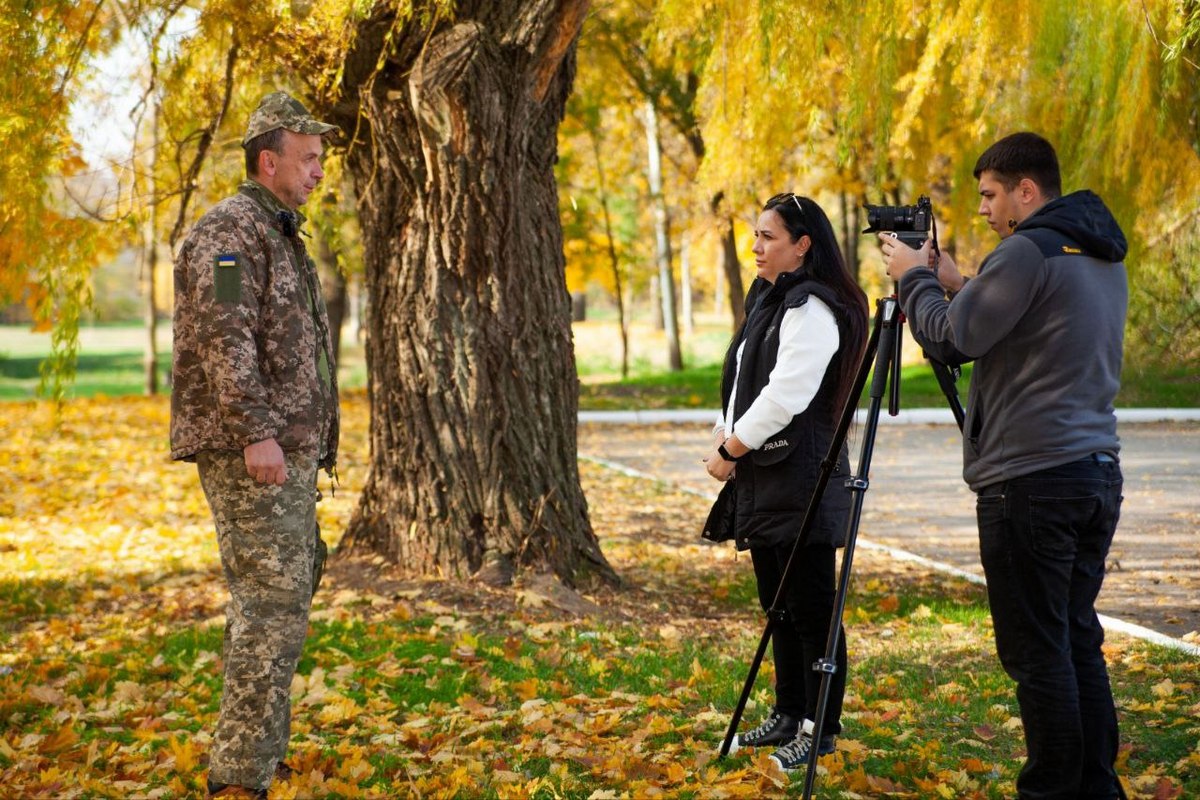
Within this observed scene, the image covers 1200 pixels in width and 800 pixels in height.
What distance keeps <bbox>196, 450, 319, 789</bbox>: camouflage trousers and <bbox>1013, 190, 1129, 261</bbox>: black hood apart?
2.40 meters

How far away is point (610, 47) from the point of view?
826 inches

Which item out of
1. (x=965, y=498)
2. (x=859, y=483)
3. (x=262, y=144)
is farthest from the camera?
(x=965, y=498)

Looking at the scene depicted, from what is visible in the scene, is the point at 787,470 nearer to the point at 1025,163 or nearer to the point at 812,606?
the point at 812,606

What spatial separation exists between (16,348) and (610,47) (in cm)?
3804

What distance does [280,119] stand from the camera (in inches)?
156

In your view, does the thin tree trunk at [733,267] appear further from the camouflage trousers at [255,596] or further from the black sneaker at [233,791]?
the black sneaker at [233,791]

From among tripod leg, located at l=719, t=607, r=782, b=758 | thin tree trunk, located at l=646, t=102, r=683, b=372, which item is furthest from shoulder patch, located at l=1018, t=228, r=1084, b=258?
thin tree trunk, located at l=646, t=102, r=683, b=372

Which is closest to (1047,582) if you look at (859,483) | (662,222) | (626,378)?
(859,483)

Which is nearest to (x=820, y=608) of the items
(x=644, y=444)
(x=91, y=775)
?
(x=91, y=775)

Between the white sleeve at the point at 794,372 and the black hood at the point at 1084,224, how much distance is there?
0.80m

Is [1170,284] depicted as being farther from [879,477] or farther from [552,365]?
[552,365]

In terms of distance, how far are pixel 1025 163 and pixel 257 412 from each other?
7.93 feet

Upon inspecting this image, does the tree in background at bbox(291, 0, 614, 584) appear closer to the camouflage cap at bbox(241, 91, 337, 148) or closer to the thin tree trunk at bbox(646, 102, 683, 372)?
the camouflage cap at bbox(241, 91, 337, 148)

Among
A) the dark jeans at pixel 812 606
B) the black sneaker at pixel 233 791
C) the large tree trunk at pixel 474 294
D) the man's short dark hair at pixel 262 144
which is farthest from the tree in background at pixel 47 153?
the dark jeans at pixel 812 606
